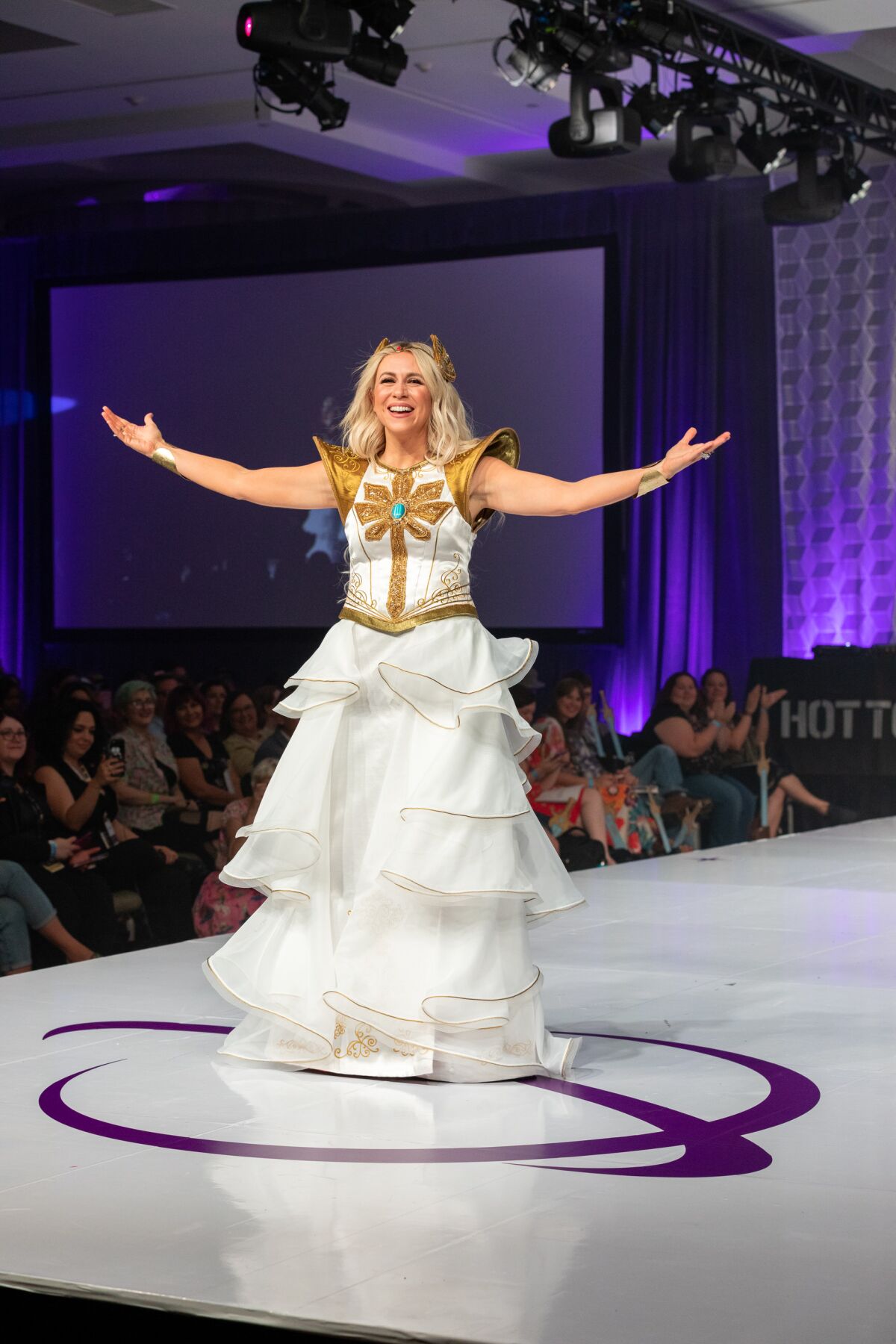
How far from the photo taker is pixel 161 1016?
352cm

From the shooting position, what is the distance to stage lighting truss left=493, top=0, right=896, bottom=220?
6.54m

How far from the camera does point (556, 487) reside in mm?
3080

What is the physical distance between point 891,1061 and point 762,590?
6782 mm

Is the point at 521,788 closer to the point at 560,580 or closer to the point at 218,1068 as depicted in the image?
the point at 218,1068

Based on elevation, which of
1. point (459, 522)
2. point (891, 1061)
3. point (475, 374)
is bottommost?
A: point (891, 1061)

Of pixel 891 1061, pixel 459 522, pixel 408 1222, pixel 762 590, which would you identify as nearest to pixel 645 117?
pixel 762 590

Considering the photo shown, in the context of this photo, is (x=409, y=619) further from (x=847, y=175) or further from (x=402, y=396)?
(x=847, y=175)

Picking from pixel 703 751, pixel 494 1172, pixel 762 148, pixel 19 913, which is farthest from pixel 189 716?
pixel 494 1172

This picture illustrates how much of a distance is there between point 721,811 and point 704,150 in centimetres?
299

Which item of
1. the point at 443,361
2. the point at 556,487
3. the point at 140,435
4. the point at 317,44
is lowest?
the point at 556,487

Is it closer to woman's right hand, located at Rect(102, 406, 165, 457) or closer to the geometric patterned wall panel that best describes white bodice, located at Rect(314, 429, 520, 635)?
woman's right hand, located at Rect(102, 406, 165, 457)

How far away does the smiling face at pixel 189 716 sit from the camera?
20.5ft

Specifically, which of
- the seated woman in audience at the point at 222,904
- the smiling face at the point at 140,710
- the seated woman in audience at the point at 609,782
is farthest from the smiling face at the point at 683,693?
the seated woman in audience at the point at 222,904

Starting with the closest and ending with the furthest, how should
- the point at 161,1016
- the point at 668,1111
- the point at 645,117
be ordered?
the point at 668,1111 → the point at 161,1016 → the point at 645,117
